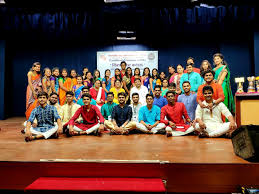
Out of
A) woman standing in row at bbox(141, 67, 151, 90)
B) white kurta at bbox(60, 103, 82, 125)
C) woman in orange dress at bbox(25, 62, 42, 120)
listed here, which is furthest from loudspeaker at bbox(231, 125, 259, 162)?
woman in orange dress at bbox(25, 62, 42, 120)

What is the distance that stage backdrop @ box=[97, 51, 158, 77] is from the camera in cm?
648

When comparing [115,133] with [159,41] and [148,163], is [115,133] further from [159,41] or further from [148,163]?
[159,41]

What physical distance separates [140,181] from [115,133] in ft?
5.81

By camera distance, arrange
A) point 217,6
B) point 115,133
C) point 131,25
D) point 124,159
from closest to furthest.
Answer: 1. point 124,159
2. point 115,133
3. point 217,6
4. point 131,25

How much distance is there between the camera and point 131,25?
575 centimetres

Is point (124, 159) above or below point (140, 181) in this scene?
above

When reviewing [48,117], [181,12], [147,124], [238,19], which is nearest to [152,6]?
[181,12]

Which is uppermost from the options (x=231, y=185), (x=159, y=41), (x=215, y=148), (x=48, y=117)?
(x=159, y=41)

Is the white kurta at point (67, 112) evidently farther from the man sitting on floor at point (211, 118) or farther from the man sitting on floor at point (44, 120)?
the man sitting on floor at point (211, 118)

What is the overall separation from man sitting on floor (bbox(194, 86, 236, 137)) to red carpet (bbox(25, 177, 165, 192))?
5.10ft

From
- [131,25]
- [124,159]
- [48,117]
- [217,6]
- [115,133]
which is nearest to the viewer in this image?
[124,159]

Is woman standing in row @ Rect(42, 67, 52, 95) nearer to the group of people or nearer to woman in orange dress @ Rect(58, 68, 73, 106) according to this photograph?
the group of people

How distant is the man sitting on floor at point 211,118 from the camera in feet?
9.32

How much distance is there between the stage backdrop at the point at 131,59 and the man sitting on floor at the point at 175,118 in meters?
3.26
